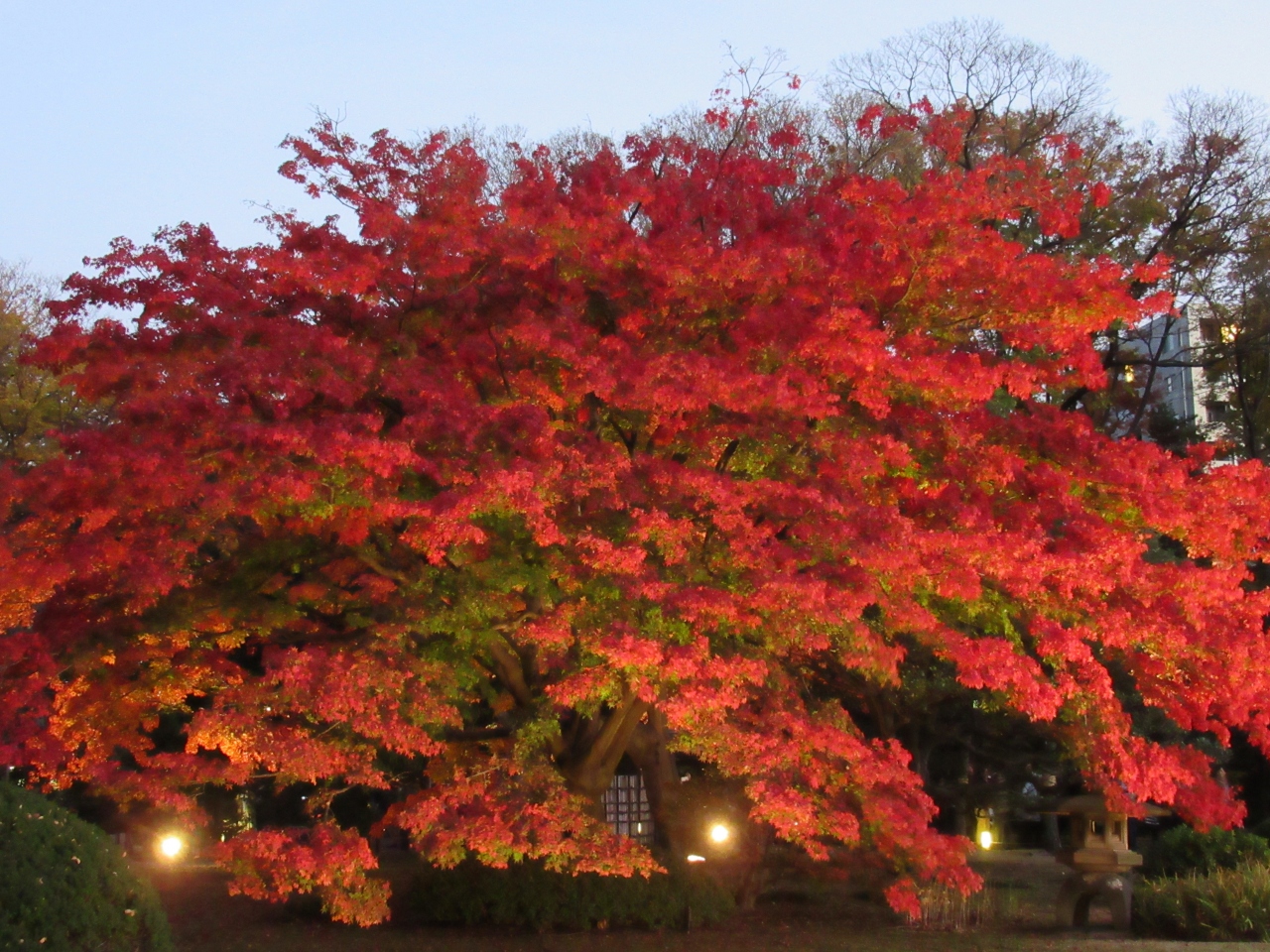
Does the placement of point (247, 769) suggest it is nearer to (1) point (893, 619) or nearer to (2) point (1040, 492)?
(1) point (893, 619)

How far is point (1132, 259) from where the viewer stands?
22.4 meters

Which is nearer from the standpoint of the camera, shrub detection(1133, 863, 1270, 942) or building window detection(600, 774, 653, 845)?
shrub detection(1133, 863, 1270, 942)

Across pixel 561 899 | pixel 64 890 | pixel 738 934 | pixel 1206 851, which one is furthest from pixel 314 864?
pixel 1206 851

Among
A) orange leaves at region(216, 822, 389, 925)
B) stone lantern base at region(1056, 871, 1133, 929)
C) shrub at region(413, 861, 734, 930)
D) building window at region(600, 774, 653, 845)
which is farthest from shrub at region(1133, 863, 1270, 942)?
building window at region(600, 774, 653, 845)

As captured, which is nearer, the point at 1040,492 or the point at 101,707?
the point at 1040,492

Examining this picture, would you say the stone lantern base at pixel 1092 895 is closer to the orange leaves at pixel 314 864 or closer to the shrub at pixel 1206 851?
the shrub at pixel 1206 851

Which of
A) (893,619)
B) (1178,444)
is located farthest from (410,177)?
(1178,444)

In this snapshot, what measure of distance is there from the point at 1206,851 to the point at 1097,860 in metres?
2.78

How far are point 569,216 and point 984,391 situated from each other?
3.23m

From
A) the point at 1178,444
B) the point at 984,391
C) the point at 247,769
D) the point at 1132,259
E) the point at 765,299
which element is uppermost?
the point at 1132,259

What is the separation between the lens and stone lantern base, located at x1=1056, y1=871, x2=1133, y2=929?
13594mm

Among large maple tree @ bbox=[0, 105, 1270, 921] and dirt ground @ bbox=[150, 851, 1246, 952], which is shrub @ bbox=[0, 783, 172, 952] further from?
dirt ground @ bbox=[150, 851, 1246, 952]

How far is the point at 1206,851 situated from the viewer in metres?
15.4

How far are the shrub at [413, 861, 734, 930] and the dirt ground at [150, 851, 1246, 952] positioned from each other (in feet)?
0.61
